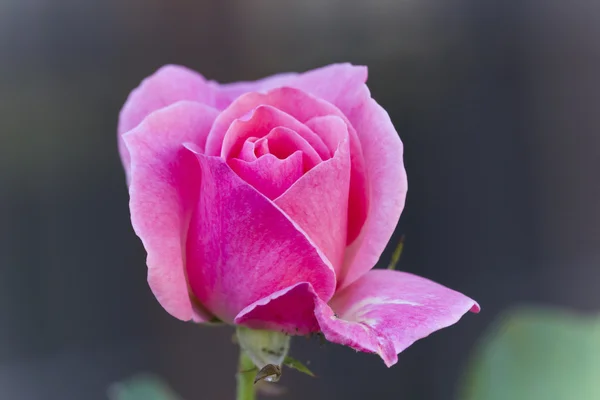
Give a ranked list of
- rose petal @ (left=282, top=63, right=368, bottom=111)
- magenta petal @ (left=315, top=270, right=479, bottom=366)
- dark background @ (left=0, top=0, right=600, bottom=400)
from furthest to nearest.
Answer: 1. dark background @ (left=0, top=0, right=600, bottom=400)
2. rose petal @ (left=282, top=63, right=368, bottom=111)
3. magenta petal @ (left=315, top=270, right=479, bottom=366)

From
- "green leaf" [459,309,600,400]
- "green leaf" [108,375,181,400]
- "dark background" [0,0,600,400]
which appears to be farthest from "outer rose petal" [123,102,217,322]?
"dark background" [0,0,600,400]

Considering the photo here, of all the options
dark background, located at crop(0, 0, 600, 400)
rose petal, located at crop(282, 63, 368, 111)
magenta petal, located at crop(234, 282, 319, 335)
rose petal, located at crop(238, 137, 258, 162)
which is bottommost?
dark background, located at crop(0, 0, 600, 400)

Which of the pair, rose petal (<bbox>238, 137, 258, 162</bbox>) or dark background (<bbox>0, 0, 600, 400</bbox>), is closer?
rose petal (<bbox>238, 137, 258, 162</bbox>)

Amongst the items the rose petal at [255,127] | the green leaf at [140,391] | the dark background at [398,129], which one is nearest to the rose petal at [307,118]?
the rose petal at [255,127]

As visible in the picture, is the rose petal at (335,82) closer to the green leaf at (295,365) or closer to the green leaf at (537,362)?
the green leaf at (295,365)

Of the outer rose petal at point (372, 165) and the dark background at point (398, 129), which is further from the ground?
the outer rose petal at point (372, 165)

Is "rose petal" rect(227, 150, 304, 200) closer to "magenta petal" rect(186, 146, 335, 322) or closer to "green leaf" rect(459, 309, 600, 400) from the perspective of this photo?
"magenta petal" rect(186, 146, 335, 322)

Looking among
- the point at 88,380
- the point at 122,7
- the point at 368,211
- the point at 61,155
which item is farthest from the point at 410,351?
the point at 368,211

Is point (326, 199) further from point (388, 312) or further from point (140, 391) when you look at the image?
point (140, 391)
